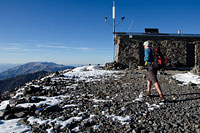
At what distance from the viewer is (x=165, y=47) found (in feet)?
56.4

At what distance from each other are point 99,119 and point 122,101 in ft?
5.21

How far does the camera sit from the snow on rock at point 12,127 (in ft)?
9.04

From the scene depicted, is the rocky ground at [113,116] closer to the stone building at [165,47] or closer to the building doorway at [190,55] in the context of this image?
the stone building at [165,47]

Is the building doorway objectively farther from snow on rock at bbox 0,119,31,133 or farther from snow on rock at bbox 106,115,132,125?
snow on rock at bbox 0,119,31,133

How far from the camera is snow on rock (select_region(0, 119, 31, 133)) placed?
276cm

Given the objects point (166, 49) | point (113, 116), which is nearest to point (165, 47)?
point (166, 49)

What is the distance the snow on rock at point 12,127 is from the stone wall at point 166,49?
49.7ft

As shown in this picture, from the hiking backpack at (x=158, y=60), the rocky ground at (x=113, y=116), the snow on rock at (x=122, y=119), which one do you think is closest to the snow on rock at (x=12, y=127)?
the rocky ground at (x=113, y=116)

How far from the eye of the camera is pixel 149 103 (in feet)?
14.2

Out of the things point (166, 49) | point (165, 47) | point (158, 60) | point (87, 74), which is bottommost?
point (87, 74)

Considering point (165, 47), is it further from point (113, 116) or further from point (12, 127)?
point (12, 127)

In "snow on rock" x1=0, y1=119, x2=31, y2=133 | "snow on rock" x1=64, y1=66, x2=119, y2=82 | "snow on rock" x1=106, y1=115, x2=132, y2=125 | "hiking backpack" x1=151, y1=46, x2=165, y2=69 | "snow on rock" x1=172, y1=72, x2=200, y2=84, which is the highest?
"hiking backpack" x1=151, y1=46, x2=165, y2=69

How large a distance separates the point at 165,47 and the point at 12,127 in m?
18.1

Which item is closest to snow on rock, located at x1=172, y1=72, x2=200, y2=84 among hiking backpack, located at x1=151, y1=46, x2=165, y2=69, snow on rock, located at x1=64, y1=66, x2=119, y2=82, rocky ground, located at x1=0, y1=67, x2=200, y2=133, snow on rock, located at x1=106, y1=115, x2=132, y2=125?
rocky ground, located at x1=0, y1=67, x2=200, y2=133
